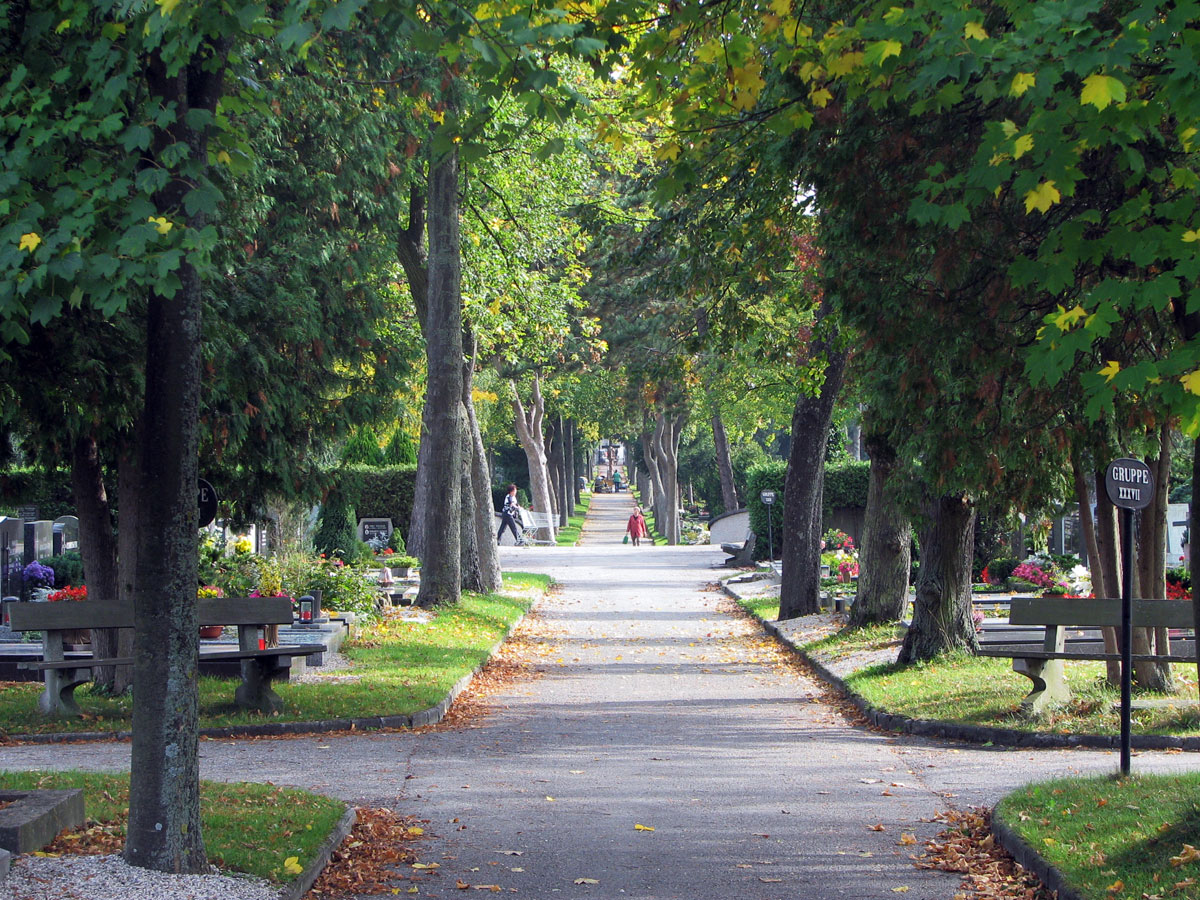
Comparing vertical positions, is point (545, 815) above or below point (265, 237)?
below

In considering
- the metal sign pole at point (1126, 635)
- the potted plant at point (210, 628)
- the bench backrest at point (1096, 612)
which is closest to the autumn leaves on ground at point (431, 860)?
the metal sign pole at point (1126, 635)

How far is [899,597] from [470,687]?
279 inches

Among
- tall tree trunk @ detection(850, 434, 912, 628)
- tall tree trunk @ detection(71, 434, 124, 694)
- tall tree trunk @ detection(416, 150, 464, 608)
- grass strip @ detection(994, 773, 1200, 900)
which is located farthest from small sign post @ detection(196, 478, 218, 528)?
tall tree trunk @ detection(850, 434, 912, 628)

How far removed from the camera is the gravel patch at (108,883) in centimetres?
563

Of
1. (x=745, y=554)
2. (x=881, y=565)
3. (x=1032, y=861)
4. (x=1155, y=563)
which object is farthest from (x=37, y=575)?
(x=745, y=554)

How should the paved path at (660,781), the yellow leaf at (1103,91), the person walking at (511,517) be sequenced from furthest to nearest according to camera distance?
the person walking at (511,517)
the paved path at (660,781)
the yellow leaf at (1103,91)

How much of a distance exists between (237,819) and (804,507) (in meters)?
15.3

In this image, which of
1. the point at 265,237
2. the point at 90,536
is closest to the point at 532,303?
the point at 265,237

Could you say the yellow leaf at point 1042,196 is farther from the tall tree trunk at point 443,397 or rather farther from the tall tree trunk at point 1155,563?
the tall tree trunk at point 443,397

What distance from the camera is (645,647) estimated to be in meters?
19.4

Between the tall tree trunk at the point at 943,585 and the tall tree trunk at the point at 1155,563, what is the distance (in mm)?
2572

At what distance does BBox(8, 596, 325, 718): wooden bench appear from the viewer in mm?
11781

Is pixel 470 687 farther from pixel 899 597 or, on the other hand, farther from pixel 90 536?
pixel 899 597

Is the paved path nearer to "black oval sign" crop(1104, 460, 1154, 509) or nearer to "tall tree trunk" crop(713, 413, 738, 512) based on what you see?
"black oval sign" crop(1104, 460, 1154, 509)
